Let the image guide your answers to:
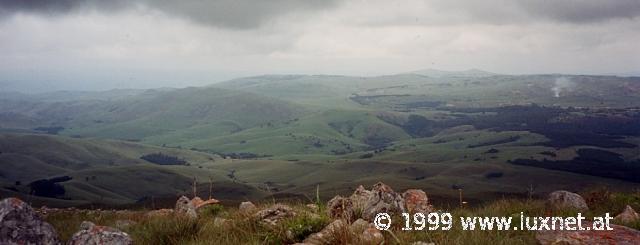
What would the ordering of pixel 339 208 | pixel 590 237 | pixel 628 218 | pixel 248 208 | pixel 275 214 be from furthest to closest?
pixel 248 208, pixel 628 218, pixel 339 208, pixel 275 214, pixel 590 237

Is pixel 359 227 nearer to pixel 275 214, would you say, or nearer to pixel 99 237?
pixel 275 214

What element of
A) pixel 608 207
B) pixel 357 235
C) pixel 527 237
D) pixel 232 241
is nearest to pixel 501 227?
pixel 527 237

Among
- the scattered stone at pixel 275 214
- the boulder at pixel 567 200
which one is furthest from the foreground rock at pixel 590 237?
the boulder at pixel 567 200

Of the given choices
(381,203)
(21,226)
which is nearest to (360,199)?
(381,203)

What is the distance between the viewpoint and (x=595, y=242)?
7598 millimetres

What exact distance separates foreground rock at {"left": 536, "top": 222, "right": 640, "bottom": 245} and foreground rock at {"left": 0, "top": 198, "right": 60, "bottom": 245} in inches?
334

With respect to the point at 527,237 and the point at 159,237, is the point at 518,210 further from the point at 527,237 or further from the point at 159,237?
the point at 159,237

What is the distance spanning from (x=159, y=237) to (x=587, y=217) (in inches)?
368

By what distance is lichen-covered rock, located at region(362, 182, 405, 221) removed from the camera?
10398mm

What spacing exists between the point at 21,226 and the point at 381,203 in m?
6.91

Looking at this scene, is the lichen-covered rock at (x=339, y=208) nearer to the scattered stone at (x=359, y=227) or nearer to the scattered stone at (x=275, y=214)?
the scattered stone at (x=275, y=214)

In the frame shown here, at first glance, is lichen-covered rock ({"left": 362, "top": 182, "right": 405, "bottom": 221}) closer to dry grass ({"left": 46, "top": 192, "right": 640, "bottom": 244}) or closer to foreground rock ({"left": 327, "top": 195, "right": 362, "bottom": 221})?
foreground rock ({"left": 327, "top": 195, "right": 362, "bottom": 221})

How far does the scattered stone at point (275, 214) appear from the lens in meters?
9.63

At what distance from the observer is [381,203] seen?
10633 mm
